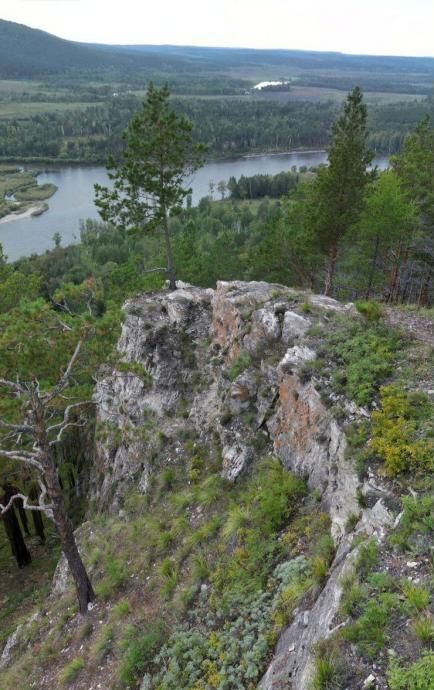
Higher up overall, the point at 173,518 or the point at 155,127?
the point at 155,127

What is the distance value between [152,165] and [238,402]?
12341 mm

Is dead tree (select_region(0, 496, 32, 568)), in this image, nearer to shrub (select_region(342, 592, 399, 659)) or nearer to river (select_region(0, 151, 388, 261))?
shrub (select_region(342, 592, 399, 659))

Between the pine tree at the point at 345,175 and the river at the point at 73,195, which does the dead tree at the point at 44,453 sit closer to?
the pine tree at the point at 345,175

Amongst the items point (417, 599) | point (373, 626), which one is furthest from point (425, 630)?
point (373, 626)

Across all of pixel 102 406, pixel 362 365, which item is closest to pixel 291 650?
pixel 362 365

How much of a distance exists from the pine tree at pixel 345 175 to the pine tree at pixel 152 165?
6.83 m

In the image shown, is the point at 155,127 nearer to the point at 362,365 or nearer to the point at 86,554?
the point at 362,365

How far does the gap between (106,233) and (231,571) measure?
335 feet

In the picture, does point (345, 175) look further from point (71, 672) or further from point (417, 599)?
point (71, 672)

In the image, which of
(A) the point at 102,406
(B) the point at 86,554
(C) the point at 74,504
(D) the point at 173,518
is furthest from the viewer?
(C) the point at 74,504

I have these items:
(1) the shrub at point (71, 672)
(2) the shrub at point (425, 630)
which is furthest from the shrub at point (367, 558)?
(1) the shrub at point (71, 672)

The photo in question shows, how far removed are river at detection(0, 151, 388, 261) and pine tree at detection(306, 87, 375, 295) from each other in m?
48.8

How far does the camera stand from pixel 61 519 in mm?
12992

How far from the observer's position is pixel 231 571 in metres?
10.9
